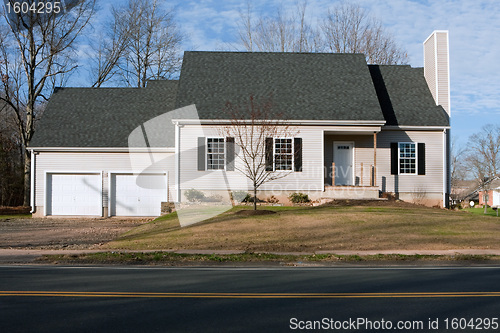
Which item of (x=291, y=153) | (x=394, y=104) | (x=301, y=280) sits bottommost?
(x=301, y=280)

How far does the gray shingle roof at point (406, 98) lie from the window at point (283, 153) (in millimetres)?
5310

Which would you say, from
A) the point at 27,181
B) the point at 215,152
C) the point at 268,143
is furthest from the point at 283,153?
the point at 27,181

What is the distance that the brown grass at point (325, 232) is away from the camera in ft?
50.9

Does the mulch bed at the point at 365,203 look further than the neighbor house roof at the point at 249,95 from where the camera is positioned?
No

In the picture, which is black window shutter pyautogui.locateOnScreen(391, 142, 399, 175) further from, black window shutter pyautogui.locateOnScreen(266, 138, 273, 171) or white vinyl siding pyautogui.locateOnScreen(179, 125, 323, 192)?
black window shutter pyautogui.locateOnScreen(266, 138, 273, 171)

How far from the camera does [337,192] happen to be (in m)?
24.6

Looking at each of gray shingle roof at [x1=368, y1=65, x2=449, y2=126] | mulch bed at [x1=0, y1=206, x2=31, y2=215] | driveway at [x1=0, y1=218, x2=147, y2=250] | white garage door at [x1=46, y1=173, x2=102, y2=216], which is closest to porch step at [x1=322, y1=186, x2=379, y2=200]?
gray shingle roof at [x1=368, y1=65, x2=449, y2=126]

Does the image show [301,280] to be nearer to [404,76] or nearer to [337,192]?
[337,192]

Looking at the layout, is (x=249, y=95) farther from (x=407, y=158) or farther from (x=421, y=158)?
(x=421, y=158)

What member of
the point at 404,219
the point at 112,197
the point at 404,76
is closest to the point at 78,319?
the point at 404,219

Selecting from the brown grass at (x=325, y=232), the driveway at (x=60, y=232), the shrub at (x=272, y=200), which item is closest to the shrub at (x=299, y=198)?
the shrub at (x=272, y=200)

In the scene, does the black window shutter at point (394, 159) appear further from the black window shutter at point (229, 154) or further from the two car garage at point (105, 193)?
the two car garage at point (105, 193)

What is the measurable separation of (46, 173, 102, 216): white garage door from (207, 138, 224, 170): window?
244 inches

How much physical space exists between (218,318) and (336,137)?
66.9 ft
